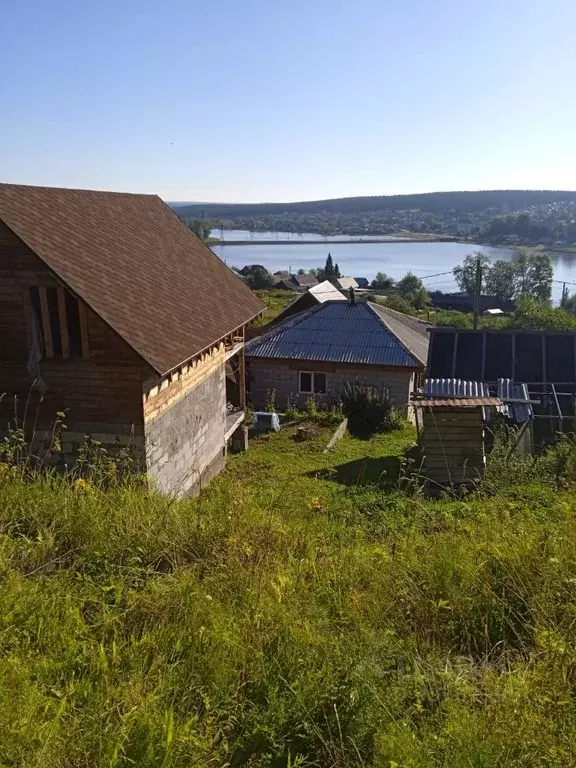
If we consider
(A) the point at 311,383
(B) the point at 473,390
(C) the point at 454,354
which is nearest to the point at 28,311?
(B) the point at 473,390

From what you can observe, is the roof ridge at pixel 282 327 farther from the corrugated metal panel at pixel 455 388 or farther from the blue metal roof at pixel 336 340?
the corrugated metal panel at pixel 455 388

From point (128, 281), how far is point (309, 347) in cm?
1239

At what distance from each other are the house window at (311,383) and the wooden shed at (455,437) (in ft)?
31.3

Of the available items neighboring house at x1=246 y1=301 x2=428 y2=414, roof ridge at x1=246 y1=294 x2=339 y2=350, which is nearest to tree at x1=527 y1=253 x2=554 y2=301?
roof ridge at x1=246 y1=294 x2=339 y2=350

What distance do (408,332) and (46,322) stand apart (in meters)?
17.6

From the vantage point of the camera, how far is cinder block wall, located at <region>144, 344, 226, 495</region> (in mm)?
9102

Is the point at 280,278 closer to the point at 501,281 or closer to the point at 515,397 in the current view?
the point at 501,281

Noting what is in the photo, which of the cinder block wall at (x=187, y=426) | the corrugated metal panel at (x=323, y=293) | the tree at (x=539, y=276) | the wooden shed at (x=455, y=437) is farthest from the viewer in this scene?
the tree at (x=539, y=276)

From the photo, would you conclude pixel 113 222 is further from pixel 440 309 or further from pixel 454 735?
pixel 440 309

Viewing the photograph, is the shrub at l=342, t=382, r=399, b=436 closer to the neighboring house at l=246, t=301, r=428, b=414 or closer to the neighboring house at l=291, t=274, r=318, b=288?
the neighboring house at l=246, t=301, r=428, b=414

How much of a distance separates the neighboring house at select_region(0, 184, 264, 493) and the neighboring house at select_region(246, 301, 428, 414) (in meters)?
10.1

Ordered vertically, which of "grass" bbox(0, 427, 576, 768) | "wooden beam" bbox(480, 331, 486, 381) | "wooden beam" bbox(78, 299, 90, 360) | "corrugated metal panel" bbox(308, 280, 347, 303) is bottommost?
"wooden beam" bbox(480, 331, 486, 381)

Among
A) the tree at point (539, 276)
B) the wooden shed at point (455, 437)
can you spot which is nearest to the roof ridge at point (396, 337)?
the wooden shed at point (455, 437)

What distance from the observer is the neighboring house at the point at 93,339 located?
8367mm
